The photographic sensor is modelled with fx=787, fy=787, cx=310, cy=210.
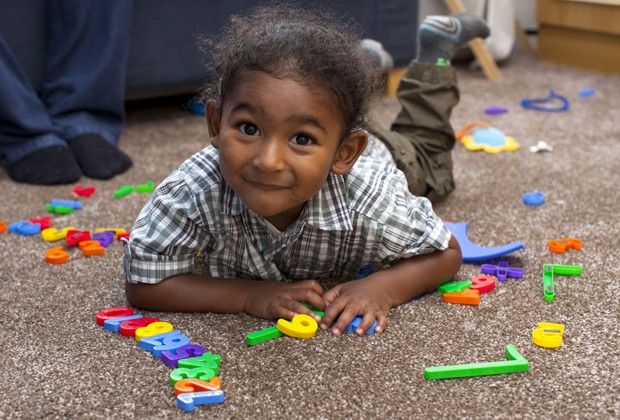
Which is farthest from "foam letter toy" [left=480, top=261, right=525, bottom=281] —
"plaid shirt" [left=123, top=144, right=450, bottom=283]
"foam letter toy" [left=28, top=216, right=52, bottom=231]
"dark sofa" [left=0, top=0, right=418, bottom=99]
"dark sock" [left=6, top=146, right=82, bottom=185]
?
"dark sofa" [left=0, top=0, right=418, bottom=99]

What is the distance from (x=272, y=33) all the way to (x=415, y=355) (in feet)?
1.31

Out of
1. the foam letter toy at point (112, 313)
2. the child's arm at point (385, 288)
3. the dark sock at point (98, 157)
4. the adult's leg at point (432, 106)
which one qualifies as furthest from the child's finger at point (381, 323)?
the dark sock at point (98, 157)

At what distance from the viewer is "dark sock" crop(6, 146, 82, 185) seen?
1.54 metres

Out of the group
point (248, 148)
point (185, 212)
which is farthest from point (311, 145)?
point (185, 212)

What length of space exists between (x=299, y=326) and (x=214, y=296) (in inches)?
4.9

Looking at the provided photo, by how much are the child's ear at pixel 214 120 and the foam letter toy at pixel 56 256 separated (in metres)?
0.35

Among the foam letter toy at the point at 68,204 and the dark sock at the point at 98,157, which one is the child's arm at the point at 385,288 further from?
the dark sock at the point at 98,157

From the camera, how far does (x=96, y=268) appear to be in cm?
114

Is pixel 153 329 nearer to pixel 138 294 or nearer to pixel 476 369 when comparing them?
pixel 138 294

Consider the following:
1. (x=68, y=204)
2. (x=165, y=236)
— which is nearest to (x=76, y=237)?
(x=68, y=204)

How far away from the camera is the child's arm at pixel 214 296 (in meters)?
0.97

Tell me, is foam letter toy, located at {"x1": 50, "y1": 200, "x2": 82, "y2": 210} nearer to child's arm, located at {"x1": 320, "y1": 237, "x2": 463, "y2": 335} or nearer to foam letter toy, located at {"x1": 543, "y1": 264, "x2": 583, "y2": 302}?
child's arm, located at {"x1": 320, "y1": 237, "x2": 463, "y2": 335}

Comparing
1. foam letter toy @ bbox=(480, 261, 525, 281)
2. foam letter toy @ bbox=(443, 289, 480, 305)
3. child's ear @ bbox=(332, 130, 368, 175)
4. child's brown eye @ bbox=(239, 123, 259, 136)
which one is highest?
child's brown eye @ bbox=(239, 123, 259, 136)

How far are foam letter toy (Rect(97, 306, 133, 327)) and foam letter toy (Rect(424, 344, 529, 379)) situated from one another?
1.26 feet
